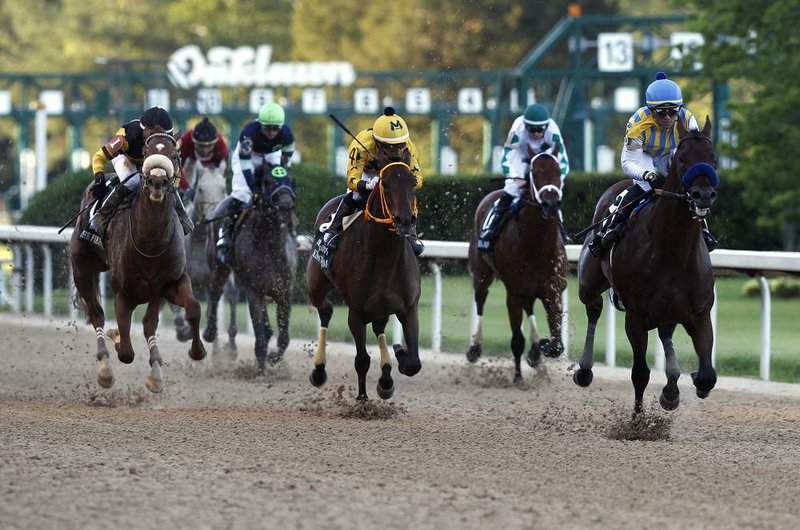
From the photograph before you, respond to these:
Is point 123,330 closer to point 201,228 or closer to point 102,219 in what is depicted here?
point 102,219

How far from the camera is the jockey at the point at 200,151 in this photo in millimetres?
12773

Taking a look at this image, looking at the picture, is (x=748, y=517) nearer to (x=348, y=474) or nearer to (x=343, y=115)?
(x=348, y=474)

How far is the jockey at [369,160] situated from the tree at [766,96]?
9.15 metres

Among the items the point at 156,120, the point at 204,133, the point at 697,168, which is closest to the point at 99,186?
the point at 156,120

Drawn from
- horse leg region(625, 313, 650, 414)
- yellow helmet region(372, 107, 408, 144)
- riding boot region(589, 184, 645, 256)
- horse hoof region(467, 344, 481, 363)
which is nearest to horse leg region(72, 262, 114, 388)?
yellow helmet region(372, 107, 408, 144)

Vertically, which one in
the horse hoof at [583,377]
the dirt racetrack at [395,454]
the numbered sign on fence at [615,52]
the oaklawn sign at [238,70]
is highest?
the oaklawn sign at [238,70]

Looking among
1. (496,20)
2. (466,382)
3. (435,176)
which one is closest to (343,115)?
(496,20)

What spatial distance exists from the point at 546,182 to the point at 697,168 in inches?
99.3

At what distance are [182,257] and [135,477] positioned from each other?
10.6 ft

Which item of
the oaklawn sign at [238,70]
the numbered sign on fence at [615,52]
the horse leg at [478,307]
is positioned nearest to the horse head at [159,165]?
the horse leg at [478,307]

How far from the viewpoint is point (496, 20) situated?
43.8 meters

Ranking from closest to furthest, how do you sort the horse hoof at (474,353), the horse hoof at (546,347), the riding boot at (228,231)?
the horse hoof at (546,347)
the horse hoof at (474,353)
the riding boot at (228,231)

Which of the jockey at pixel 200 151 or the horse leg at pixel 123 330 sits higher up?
the jockey at pixel 200 151

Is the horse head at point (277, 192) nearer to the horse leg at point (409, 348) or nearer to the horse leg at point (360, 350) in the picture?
the horse leg at point (360, 350)
